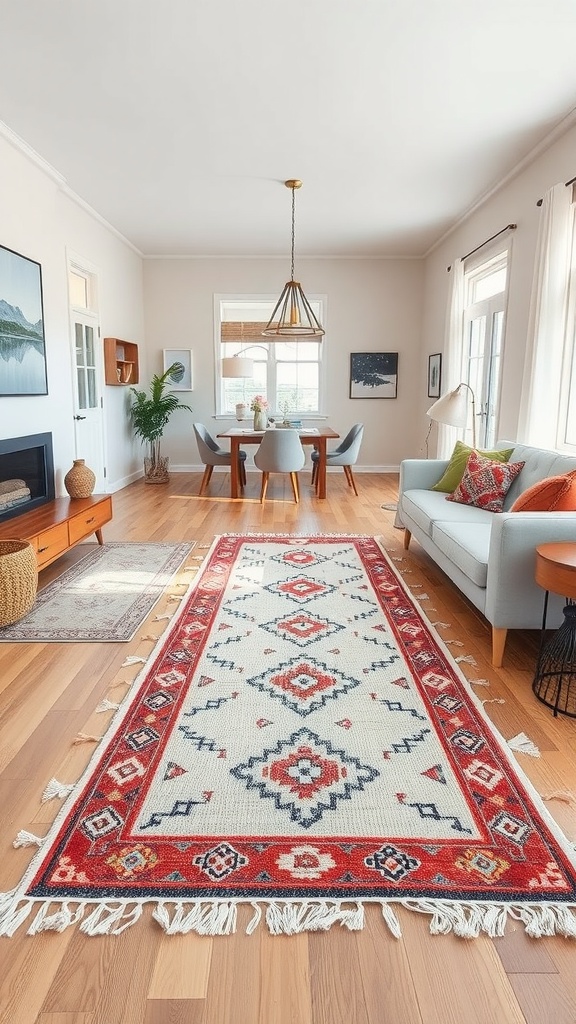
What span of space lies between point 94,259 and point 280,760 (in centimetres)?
571

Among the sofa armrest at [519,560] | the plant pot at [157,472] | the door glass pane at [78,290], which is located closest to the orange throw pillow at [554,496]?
the sofa armrest at [519,560]

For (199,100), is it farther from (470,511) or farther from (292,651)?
(292,651)

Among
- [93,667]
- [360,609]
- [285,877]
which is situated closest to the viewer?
[285,877]

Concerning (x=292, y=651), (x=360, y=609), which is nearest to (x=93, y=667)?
(x=292, y=651)

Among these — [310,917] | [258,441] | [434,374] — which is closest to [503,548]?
[310,917]

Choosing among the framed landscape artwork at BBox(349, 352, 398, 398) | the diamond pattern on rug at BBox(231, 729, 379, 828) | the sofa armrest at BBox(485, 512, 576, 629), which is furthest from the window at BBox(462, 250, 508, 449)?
the diamond pattern on rug at BBox(231, 729, 379, 828)

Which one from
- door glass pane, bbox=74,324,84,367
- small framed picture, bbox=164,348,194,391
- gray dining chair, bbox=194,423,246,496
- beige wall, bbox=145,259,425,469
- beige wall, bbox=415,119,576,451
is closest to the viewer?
beige wall, bbox=415,119,576,451

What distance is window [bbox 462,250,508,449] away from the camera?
5.46 m

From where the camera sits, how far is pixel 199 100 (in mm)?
3709

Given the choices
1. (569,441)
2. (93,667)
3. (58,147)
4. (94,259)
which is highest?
(58,147)

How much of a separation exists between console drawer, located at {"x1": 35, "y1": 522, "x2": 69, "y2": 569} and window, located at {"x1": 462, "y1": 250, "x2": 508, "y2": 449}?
3.64 metres

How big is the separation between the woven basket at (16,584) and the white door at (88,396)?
283 cm

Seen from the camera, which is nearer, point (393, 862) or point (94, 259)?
point (393, 862)

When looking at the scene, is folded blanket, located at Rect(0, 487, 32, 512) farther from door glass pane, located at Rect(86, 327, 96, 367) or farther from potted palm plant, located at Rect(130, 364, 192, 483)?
potted palm plant, located at Rect(130, 364, 192, 483)
